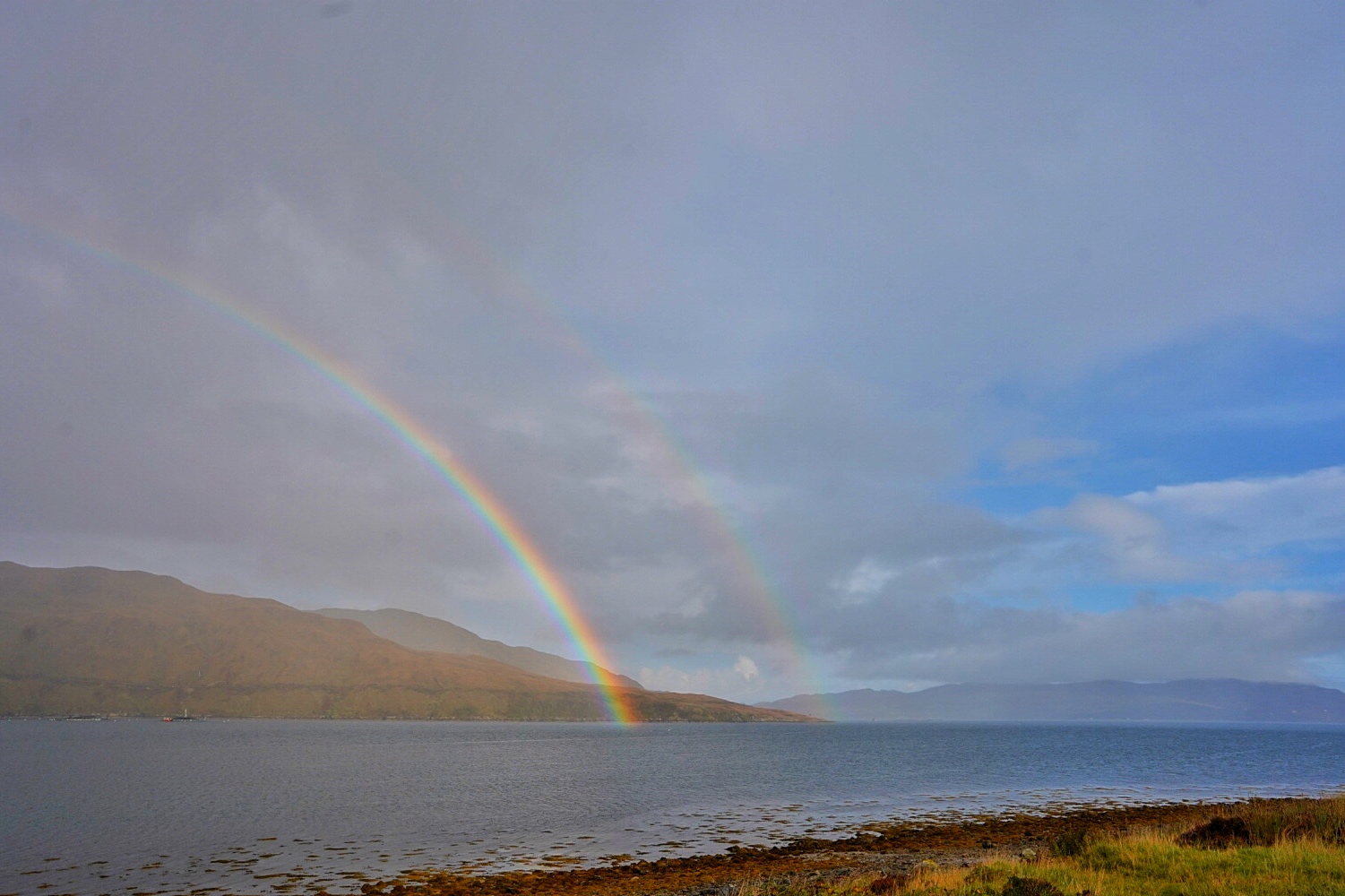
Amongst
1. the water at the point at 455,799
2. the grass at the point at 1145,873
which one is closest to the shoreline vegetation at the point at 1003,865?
the grass at the point at 1145,873

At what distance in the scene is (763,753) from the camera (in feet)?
416

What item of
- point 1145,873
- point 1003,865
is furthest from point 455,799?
point 1145,873

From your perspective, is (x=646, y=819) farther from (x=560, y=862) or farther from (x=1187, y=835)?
(x=1187, y=835)

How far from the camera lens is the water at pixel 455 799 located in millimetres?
36375

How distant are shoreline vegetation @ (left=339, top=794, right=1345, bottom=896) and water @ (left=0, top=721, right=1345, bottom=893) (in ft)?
12.8

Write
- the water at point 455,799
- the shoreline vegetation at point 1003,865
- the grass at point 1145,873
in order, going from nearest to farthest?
the grass at point 1145,873 → the shoreline vegetation at point 1003,865 → the water at point 455,799

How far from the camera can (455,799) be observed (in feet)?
198

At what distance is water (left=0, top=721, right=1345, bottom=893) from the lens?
3638 centimetres

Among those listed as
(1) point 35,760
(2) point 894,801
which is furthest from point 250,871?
(1) point 35,760

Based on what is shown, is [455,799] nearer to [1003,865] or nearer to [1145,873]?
[1003,865]

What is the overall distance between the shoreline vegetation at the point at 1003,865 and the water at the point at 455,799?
12.8ft

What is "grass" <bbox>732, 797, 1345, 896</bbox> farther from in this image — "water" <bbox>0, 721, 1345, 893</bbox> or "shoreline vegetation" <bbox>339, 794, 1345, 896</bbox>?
"water" <bbox>0, 721, 1345, 893</bbox>

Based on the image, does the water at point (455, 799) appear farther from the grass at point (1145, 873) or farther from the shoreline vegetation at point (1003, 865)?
the grass at point (1145, 873)

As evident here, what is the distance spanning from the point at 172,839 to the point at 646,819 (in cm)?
2682
